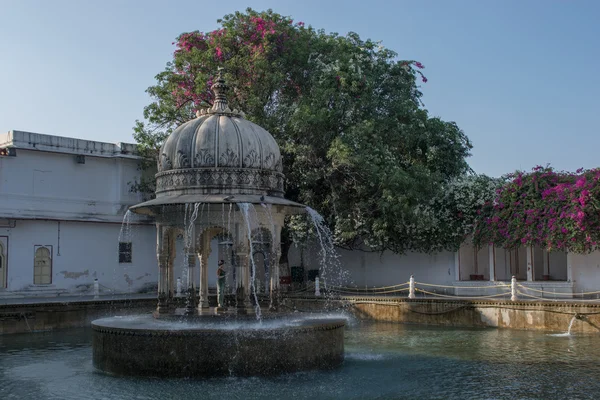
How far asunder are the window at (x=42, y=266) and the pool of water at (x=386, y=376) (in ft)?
29.7

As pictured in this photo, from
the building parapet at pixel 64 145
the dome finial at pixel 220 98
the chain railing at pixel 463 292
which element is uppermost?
the building parapet at pixel 64 145

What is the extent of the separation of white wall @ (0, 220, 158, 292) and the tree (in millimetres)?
4096

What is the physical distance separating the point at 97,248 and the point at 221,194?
15.4m

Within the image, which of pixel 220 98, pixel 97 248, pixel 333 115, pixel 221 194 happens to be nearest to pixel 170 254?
pixel 221 194

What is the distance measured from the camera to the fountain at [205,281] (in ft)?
39.5

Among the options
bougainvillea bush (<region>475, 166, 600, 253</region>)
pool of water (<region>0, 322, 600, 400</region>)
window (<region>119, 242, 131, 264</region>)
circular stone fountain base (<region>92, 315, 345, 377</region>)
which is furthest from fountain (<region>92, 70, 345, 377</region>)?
window (<region>119, 242, 131, 264</region>)

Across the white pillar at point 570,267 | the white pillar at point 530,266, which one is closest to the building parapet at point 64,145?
the white pillar at point 530,266

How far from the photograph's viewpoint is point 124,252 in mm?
28625

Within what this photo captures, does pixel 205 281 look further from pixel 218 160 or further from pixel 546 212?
pixel 546 212

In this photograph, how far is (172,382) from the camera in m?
11.7

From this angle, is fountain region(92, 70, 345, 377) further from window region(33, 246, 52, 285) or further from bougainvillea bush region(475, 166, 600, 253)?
window region(33, 246, 52, 285)

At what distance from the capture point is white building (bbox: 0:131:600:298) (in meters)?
24.9

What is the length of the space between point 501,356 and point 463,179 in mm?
12584

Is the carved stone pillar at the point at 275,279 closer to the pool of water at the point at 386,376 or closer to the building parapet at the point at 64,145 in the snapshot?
the pool of water at the point at 386,376
